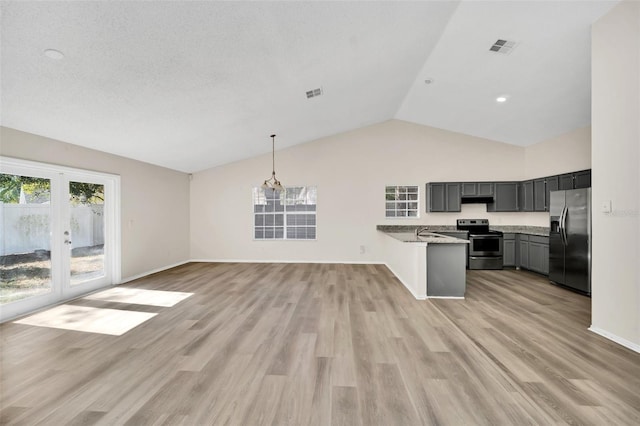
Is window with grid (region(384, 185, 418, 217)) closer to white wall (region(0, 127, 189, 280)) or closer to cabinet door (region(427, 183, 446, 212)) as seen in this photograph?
cabinet door (region(427, 183, 446, 212))

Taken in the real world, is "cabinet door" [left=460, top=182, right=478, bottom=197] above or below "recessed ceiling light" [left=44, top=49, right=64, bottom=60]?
below

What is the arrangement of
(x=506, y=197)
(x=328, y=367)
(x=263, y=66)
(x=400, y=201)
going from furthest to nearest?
(x=400, y=201) < (x=506, y=197) < (x=263, y=66) < (x=328, y=367)

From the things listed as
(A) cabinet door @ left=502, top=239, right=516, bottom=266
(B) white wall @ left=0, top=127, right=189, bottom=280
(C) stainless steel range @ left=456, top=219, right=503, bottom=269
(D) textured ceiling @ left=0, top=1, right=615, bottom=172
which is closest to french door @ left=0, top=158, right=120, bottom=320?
(B) white wall @ left=0, top=127, right=189, bottom=280

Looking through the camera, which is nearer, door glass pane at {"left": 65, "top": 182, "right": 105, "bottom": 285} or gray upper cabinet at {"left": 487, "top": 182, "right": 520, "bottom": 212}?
door glass pane at {"left": 65, "top": 182, "right": 105, "bottom": 285}

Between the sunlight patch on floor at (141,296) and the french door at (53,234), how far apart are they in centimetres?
41

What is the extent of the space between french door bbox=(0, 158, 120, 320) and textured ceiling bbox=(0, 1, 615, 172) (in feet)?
2.01

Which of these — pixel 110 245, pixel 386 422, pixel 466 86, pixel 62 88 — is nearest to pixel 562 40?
pixel 466 86

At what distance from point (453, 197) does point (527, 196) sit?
5.08 feet

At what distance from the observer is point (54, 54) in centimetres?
230

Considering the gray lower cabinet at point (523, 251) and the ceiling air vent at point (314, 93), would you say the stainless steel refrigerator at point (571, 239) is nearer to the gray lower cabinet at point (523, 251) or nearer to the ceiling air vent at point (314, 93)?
the gray lower cabinet at point (523, 251)

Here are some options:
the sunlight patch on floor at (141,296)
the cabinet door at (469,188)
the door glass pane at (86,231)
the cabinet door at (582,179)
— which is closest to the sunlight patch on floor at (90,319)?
the sunlight patch on floor at (141,296)

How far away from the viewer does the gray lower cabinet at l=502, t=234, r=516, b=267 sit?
6031mm

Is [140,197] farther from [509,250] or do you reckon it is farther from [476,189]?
[509,250]

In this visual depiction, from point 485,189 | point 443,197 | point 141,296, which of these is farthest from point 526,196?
point 141,296
